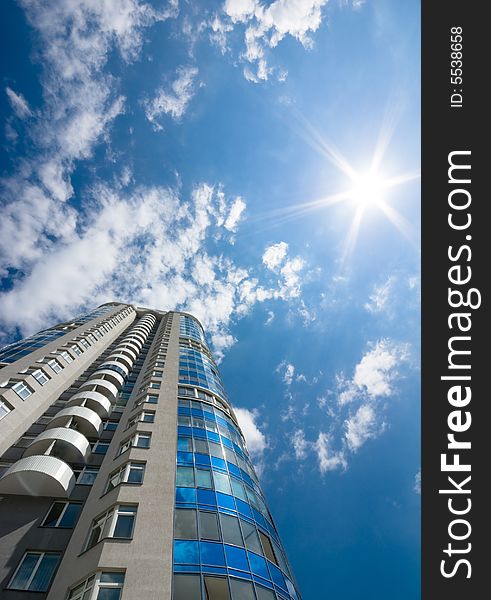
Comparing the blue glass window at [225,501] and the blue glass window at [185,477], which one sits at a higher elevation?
the blue glass window at [185,477]

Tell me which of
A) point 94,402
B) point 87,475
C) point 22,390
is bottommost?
point 87,475

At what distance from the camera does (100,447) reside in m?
25.2

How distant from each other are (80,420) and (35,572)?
11347mm

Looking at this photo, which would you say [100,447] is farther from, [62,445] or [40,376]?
[40,376]

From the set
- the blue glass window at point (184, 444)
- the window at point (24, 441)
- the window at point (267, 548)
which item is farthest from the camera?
the window at point (24, 441)

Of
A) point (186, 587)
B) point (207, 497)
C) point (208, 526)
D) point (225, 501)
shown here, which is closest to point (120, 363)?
point (207, 497)

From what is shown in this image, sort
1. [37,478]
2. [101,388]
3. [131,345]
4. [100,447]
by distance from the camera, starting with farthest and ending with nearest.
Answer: [131,345] < [101,388] < [100,447] < [37,478]

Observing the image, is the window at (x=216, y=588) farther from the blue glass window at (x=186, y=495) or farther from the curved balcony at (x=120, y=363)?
the curved balcony at (x=120, y=363)

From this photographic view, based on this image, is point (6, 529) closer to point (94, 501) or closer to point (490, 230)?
point (94, 501)

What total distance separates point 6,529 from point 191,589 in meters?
11.4

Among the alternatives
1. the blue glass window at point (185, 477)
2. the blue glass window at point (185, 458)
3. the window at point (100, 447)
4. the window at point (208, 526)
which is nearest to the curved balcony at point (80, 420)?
the window at point (100, 447)

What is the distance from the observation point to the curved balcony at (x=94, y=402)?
27750 mm

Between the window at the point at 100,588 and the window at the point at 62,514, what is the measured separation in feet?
20.7

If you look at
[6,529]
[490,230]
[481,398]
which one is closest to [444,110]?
[490,230]
